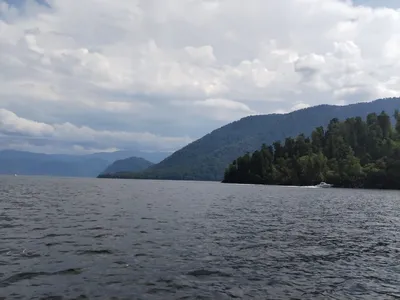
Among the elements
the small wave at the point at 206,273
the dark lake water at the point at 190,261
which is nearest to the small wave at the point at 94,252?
the dark lake water at the point at 190,261

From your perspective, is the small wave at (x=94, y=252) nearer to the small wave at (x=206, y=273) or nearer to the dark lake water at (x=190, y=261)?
the dark lake water at (x=190, y=261)

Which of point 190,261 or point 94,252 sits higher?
point 94,252

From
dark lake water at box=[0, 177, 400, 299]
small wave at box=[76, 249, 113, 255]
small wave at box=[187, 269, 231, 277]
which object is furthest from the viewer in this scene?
small wave at box=[76, 249, 113, 255]

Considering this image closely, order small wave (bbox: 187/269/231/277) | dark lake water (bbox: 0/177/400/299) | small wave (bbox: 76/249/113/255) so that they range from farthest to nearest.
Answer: small wave (bbox: 76/249/113/255), small wave (bbox: 187/269/231/277), dark lake water (bbox: 0/177/400/299)

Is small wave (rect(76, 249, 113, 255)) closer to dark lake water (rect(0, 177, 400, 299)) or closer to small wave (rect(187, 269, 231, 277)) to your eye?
dark lake water (rect(0, 177, 400, 299))

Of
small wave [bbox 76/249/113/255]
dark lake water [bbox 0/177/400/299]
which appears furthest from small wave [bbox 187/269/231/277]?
small wave [bbox 76/249/113/255]

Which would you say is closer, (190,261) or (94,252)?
(190,261)

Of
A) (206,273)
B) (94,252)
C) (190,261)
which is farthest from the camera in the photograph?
(94,252)

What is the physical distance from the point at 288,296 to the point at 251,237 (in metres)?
21.7

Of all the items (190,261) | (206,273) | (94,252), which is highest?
(94,252)

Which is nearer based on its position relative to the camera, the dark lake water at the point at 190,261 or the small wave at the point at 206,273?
the dark lake water at the point at 190,261

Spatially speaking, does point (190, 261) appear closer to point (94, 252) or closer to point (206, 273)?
point (206, 273)

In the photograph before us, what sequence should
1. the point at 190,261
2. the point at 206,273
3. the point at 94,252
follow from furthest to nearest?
the point at 94,252 → the point at 190,261 → the point at 206,273

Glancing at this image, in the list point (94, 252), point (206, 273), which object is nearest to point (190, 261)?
point (206, 273)
